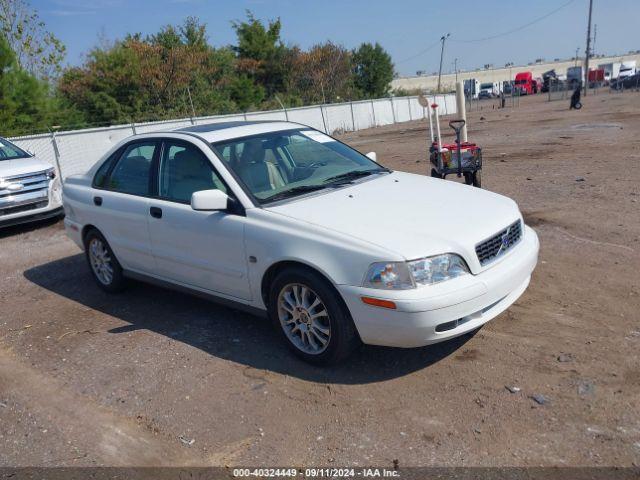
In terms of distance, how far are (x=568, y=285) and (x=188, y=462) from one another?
3679mm

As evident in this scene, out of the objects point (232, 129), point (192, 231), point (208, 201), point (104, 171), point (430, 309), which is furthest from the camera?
point (104, 171)

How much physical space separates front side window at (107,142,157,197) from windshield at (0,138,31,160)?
623cm

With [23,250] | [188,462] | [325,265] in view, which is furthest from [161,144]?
[23,250]

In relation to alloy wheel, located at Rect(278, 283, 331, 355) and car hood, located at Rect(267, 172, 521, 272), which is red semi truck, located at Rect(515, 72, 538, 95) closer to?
car hood, located at Rect(267, 172, 521, 272)

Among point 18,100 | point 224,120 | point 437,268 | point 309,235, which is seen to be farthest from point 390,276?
point 18,100

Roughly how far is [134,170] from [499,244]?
3.36 meters

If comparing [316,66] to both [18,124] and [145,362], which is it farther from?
[145,362]

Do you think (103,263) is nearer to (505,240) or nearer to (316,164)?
(316,164)

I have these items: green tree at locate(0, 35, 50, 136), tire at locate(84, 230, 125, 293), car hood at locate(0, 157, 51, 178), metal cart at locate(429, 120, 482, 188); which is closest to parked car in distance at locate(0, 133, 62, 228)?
car hood at locate(0, 157, 51, 178)

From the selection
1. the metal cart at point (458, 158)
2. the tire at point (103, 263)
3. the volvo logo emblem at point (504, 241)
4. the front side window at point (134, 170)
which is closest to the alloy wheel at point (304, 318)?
the volvo logo emblem at point (504, 241)

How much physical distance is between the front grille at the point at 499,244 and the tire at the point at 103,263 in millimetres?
3604

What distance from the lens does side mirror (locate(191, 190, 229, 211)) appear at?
4379 mm

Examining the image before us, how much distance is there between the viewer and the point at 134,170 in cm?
562

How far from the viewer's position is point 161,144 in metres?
5.34
